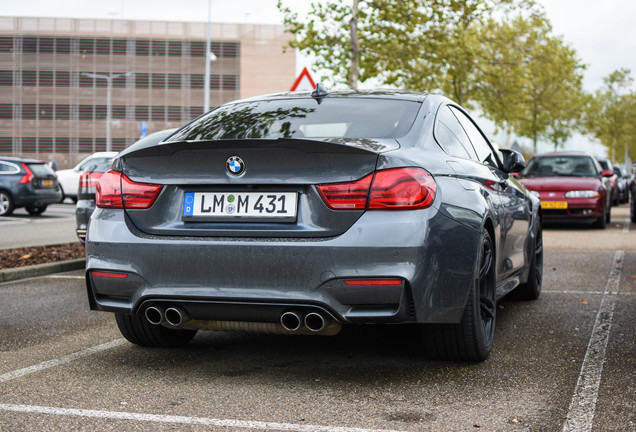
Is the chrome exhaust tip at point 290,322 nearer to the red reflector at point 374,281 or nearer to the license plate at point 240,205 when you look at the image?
the red reflector at point 374,281

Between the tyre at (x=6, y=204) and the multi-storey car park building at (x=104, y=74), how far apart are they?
4947cm

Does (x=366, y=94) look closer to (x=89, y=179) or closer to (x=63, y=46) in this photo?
(x=89, y=179)

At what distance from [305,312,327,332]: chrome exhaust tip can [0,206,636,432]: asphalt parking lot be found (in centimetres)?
31

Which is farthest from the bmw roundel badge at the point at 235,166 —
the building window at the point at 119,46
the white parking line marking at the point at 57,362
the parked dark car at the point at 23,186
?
the building window at the point at 119,46

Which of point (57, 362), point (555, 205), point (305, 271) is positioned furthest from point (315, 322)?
point (555, 205)

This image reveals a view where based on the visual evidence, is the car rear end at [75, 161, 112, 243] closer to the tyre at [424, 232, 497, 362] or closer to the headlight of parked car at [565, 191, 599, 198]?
the tyre at [424, 232, 497, 362]

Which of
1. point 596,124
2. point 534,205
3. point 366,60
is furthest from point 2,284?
point 596,124

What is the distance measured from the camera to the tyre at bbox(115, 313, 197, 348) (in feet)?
16.3

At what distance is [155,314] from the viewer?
4.29 meters

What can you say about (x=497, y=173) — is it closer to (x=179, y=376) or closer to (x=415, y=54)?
(x=179, y=376)

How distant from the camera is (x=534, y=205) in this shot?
22.7 ft

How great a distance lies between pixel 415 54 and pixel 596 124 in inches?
1856

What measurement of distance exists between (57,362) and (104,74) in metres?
69.3

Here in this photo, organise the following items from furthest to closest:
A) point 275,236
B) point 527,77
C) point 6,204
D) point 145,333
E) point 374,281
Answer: point 527,77
point 6,204
point 145,333
point 275,236
point 374,281
